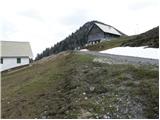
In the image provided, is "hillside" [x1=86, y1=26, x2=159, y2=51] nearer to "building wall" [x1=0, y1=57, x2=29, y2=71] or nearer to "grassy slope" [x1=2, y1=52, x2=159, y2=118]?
"building wall" [x1=0, y1=57, x2=29, y2=71]

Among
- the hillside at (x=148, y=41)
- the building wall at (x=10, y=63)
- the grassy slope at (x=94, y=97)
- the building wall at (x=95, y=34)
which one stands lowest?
the building wall at (x=10, y=63)

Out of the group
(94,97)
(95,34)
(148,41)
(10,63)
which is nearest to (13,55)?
(10,63)

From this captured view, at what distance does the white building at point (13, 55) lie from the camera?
6800cm

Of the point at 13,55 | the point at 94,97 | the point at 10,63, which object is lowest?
the point at 10,63

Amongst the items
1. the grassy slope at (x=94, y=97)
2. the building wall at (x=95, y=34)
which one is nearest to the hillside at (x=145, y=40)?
the grassy slope at (x=94, y=97)

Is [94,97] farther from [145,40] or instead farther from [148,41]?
[145,40]

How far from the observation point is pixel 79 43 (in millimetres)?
143625

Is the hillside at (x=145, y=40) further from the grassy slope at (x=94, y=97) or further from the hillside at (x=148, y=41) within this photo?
the grassy slope at (x=94, y=97)

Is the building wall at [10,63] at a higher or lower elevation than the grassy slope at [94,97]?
lower

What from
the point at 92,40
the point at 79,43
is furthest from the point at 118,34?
the point at 79,43

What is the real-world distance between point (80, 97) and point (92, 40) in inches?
3846

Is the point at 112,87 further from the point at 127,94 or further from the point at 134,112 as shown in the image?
the point at 134,112

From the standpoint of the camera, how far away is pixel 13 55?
68625mm

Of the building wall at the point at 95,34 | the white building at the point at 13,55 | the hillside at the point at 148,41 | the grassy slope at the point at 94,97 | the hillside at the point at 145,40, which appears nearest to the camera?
the grassy slope at the point at 94,97
